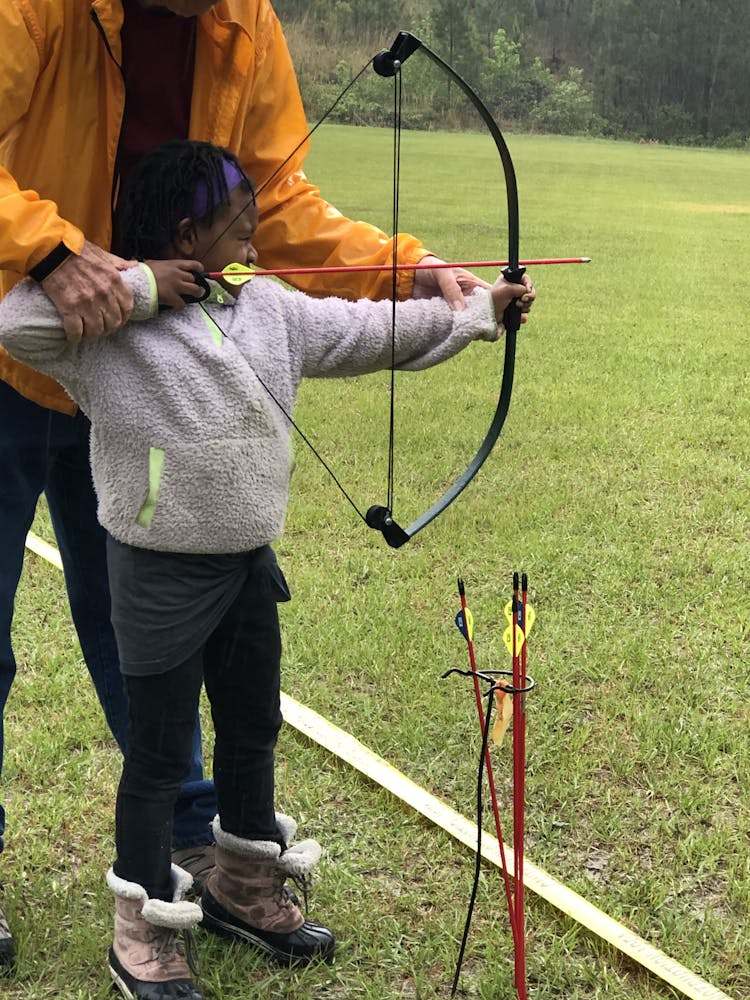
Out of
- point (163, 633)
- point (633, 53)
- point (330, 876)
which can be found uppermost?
point (633, 53)

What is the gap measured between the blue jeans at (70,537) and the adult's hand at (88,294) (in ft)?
0.96

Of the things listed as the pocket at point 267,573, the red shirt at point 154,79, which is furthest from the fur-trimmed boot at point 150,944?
the red shirt at point 154,79

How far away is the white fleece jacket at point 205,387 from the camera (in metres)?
1.18

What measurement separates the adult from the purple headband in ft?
0.40

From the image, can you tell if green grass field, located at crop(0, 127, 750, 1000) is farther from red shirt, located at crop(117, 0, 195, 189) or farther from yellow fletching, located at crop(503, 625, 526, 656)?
yellow fletching, located at crop(503, 625, 526, 656)

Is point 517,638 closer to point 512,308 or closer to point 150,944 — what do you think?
point 512,308

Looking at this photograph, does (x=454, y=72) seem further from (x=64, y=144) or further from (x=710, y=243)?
(x=710, y=243)

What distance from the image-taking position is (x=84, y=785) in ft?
6.11

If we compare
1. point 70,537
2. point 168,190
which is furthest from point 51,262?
point 70,537

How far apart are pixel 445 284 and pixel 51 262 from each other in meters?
0.48

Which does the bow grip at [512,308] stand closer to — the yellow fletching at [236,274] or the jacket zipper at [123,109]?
the yellow fletching at [236,274]

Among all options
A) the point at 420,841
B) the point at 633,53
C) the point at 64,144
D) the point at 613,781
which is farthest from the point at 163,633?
the point at 633,53

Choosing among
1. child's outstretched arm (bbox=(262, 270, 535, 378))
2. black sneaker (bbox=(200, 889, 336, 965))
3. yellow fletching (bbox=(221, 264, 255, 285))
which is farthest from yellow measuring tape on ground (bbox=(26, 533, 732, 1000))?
yellow fletching (bbox=(221, 264, 255, 285))

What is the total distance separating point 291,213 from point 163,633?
60 cm
